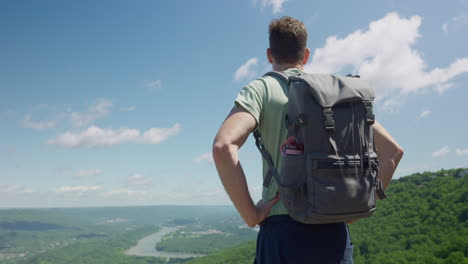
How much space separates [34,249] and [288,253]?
177936 mm

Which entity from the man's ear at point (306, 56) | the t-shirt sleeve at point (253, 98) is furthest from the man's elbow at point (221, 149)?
the man's ear at point (306, 56)

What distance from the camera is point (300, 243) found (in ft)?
5.15

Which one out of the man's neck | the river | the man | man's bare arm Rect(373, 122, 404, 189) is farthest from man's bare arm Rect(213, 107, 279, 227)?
the river

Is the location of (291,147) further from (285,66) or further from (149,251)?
(149,251)

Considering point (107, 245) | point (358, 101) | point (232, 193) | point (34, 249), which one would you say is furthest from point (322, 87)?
point (34, 249)

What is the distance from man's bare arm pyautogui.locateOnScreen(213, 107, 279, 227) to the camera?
158cm

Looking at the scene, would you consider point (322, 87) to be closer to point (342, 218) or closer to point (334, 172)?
point (334, 172)

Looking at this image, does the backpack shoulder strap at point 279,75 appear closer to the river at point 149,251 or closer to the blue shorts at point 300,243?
the blue shorts at point 300,243

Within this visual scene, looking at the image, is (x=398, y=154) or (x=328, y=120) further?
(x=398, y=154)

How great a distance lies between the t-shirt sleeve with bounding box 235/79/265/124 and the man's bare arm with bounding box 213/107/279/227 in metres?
0.03

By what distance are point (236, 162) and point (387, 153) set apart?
964 millimetres

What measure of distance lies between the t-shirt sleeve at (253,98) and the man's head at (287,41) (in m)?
0.26

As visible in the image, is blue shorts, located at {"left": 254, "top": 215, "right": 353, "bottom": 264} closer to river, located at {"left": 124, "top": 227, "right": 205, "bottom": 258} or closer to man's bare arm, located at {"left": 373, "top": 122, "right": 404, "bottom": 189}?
man's bare arm, located at {"left": 373, "top": 122, "right": 404, "bottom": 189}

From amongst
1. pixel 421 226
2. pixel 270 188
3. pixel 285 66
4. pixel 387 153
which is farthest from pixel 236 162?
pixel 421 226
